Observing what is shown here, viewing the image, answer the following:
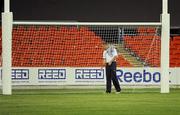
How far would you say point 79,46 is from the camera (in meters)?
24.6

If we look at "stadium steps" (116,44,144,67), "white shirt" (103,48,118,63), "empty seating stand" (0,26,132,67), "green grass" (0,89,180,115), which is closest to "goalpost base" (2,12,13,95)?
"green grass" (0,89,180,115)

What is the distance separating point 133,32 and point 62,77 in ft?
10.4

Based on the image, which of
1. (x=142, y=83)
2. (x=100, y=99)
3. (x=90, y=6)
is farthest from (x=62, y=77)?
(x=90, y=6)

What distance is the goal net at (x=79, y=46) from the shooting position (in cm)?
2325

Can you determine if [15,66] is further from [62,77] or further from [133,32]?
[133,32]

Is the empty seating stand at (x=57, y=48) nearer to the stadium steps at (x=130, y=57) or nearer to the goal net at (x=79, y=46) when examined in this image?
the goal net at (x=79, y=46)

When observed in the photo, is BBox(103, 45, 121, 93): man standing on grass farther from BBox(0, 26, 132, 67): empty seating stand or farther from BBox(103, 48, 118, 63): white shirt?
BBox(0, 26, 132, 67): empty seating stand

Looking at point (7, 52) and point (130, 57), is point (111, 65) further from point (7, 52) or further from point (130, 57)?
point (130, 57)

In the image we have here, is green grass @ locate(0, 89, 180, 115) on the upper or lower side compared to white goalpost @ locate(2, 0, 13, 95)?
lower

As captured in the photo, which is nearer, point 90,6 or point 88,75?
point 88,75

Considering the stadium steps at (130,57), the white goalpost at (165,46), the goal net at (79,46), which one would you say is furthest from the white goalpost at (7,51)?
the stadium steps at (130,57)

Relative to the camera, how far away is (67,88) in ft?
76.6

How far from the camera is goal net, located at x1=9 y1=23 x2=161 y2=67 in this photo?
2325cm

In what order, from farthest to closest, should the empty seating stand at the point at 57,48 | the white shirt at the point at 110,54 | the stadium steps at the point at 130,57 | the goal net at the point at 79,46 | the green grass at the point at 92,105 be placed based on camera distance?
the stadium steps at the point at 130,57 < the empty seating stand at the point at 57,48 < the goal net at the point at 79,46 < the white shirt at the point at 110,54 < the green grass at the point at 92,105
